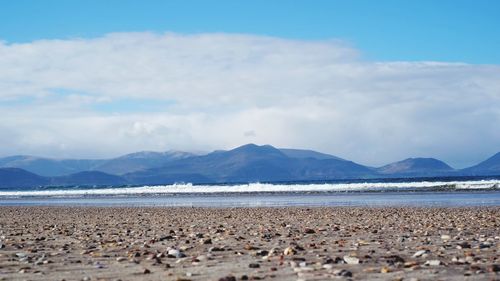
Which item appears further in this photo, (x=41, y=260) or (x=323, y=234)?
(x=323, y=234)

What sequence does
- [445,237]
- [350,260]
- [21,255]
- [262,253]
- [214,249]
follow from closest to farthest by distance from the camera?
[350,260]
[262,253]
[21,255]
[214,249]
[445,237]

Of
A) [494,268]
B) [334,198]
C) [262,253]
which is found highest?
[334,198]

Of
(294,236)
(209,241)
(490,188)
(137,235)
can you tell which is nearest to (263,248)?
(209,241)

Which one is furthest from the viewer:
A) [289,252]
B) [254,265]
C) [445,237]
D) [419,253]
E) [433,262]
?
[445,237]

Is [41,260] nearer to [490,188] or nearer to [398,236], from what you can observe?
[398,236]

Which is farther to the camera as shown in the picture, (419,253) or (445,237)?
(445,237)

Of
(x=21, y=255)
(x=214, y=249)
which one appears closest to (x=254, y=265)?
(x=214, y=249)

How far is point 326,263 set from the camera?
9.10 meters

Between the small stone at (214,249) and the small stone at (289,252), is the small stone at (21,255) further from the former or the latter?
the small stone at (289,252)

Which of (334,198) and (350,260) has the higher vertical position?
(334,198)

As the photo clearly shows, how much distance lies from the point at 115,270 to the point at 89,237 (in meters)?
6.07

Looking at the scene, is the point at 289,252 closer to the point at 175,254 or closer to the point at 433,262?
the point at 175,254

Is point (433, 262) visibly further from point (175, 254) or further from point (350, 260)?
point (175, 254)

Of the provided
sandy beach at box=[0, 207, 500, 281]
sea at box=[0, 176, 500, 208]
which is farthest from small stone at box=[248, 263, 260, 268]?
sea at box=[0, 176, 500, 208]
